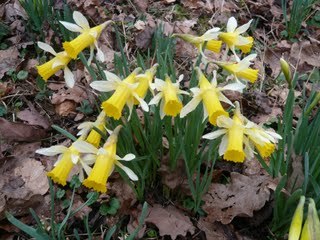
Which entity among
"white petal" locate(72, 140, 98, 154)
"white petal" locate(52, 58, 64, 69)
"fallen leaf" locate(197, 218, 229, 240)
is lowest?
"fallen leaf" locate(197, 218, 229, 240)

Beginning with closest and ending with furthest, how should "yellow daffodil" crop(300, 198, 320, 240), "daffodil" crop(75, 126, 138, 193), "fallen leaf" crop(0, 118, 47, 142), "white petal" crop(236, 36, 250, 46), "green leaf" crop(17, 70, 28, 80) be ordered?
1. "yellow daffodil" crop(300, 198, 320, 240)
2. "daffodil" crop(75, 126, 138, 193)
3. "white petal" crop(236, 36, 250, 46)
4. "fallen leaf" crop(0, 118, 47, 142)
5. "green leaf" crop(17, 70, 28, 80)

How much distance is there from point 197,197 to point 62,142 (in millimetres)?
891

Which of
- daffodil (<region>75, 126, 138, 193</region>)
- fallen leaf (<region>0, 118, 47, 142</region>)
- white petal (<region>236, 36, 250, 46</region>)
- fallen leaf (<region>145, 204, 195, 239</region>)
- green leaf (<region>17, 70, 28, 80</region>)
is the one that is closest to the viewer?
daffodil (<region>75, 126, 138, 193</region>)

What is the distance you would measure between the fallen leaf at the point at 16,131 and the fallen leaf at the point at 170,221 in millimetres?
845

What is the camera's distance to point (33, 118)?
2.50 m

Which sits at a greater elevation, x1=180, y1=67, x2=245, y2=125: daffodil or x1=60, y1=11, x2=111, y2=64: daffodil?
x1=60, y1=11, x2=111, y2=64: daffodil

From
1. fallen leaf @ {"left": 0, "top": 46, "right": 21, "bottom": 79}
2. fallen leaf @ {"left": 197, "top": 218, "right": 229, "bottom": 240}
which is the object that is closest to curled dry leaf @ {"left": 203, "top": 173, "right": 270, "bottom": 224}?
fallen leaf @ {"left": 197, "top": 218, "right": 229, "bottom": 240}

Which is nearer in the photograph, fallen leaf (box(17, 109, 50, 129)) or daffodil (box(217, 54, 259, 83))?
daffodil (box(217, 54, 259, 83))

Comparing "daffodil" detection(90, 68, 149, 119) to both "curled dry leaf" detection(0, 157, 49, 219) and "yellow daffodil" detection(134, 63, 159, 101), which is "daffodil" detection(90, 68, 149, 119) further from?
"curled dry leaf" detection(0, 157, 49, 219)

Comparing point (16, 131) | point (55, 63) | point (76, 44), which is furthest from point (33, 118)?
point (76, 44)

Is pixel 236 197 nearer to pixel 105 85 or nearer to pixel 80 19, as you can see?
pixel 105 85

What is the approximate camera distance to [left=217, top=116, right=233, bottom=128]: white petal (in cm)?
161

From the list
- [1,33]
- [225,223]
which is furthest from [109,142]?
[1,33]

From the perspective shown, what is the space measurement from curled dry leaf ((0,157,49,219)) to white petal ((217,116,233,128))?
103 cm
